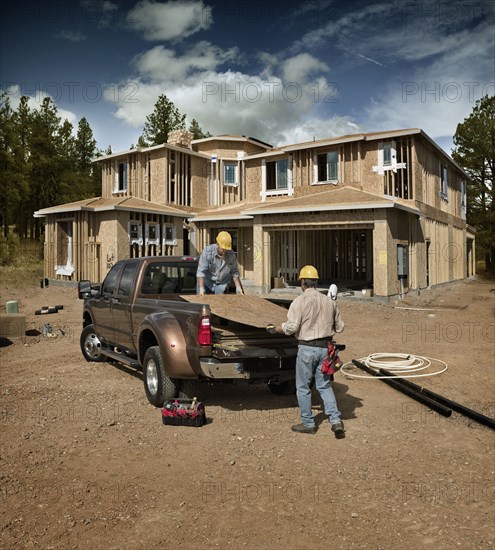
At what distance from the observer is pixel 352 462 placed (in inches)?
179

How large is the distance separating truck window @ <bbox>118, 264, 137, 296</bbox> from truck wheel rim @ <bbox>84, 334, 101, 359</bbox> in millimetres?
1567

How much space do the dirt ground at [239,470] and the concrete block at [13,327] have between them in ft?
12.3

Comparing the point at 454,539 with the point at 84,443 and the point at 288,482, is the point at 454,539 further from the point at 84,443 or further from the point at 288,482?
the point at 84,443

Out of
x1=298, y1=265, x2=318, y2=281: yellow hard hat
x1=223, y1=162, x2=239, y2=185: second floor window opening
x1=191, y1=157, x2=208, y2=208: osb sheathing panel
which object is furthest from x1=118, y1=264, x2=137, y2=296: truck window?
x1=223, y1=162, x2=239, y2=185: second floor window opening

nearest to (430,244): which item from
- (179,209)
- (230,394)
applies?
(179,209)

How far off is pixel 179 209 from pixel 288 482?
22.4 m

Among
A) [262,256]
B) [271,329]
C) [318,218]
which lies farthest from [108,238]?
[271,329]

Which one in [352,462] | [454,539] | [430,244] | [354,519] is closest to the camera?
[454,539]

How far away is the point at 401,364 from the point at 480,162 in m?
28.3

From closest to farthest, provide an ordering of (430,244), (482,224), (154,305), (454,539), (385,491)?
1. (454,539)
2. (385,491)
3. (154,305)
4. (430,244)
5. (482,224)

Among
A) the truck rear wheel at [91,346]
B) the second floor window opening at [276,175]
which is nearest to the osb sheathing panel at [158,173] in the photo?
the second floor window opening at [276,175]

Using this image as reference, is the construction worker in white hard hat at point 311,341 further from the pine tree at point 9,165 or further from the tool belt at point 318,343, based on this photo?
the pine tree at point 9,165

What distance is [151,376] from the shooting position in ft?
20.4

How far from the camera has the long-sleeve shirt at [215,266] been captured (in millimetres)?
7032
